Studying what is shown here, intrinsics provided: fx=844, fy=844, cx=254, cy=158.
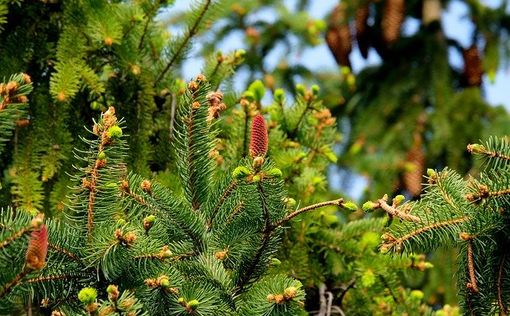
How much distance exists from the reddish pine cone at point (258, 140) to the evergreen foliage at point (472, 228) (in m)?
0.19

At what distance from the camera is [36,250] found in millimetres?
1088

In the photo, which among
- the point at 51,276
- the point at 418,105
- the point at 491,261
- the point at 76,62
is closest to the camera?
the point at 51,276

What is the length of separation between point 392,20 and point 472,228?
298cm

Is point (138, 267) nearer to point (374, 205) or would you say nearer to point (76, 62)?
point (374, 205)

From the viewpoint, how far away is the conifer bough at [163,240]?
1.17 m

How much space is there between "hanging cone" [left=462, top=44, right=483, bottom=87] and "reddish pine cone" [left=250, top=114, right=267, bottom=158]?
10.3 feet

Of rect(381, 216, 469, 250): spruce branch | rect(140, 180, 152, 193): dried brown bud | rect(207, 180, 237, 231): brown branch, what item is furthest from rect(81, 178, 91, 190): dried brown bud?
rect(381, 216, 469, 250): spruce branch

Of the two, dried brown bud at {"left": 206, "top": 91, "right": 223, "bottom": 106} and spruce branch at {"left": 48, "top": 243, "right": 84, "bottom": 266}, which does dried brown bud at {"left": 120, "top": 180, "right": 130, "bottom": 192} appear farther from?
dried brown bud at {"left": 206, "top": 91, "right": 223, "bottom": 106}

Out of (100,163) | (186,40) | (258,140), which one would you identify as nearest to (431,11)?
(186,40)

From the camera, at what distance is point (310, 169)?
2113mm

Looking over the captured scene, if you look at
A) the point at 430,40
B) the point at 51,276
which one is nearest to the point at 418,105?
the point at 430,40

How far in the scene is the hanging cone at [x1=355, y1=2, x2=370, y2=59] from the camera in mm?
4246

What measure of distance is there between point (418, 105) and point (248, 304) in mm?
3121

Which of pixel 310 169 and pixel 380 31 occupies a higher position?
pixel 380 31
